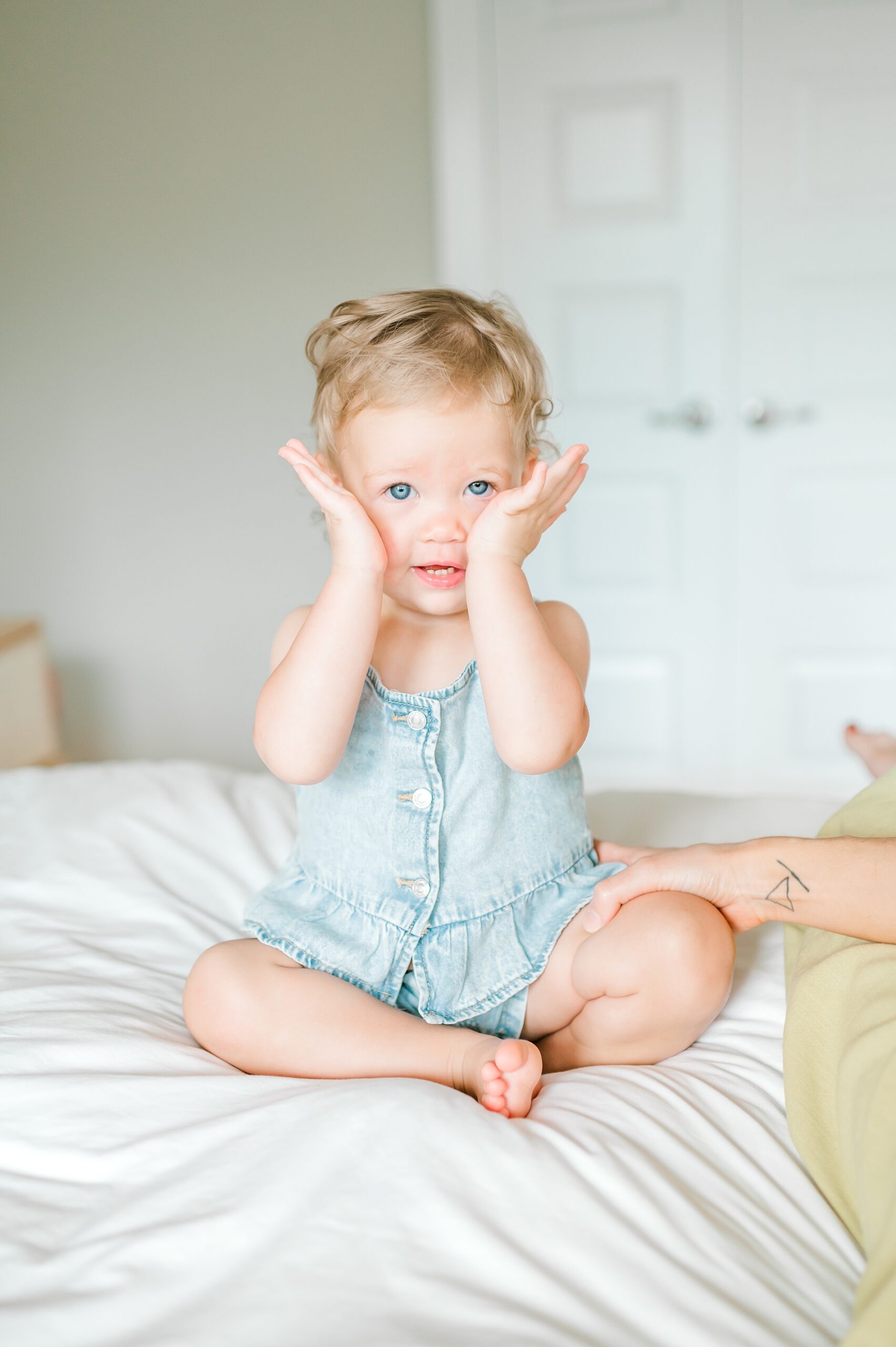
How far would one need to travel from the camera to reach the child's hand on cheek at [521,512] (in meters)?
0.97

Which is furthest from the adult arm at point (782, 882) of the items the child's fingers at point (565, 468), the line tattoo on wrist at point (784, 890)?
the child's fingers at point (565, 468)

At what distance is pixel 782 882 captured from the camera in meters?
0.96

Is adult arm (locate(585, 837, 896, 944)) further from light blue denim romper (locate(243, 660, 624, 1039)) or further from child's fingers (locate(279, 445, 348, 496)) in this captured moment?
child's fingers (locate(279, 445, 348, 496))

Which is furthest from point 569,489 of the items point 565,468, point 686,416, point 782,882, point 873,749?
point 686,416

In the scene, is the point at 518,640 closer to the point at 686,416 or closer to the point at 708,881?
the point at 708,881

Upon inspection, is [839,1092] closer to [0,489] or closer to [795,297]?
[795,297]

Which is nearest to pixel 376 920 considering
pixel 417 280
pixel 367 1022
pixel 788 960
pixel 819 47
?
pixel 367 1022

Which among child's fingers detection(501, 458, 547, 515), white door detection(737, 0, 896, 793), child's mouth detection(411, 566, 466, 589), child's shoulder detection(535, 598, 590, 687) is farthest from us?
white door detection(737, 0, 896, 793)

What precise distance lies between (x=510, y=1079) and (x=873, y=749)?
36.1 inches

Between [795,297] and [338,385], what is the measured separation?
7.29ft

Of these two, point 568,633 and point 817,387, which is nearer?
point 568,633

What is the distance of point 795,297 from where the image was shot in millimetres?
2936

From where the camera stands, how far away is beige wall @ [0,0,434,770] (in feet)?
9.57

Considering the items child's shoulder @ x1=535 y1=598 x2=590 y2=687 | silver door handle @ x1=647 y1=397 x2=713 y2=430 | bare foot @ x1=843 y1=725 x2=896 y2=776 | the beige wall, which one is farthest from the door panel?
child's shoulder @ x1=535 y1=598 x2=590 y2=687
